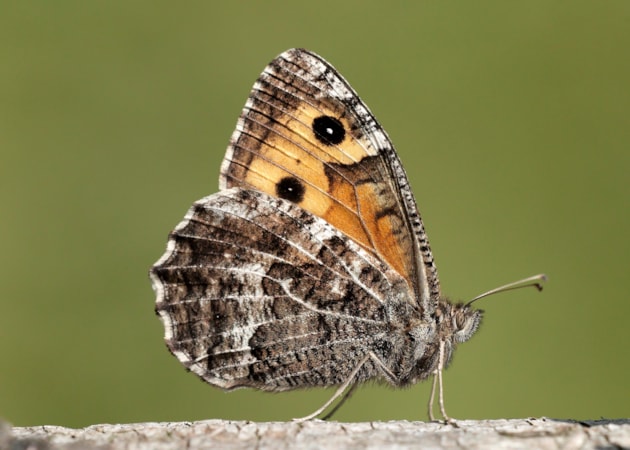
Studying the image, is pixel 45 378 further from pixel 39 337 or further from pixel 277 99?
pixel 277 99

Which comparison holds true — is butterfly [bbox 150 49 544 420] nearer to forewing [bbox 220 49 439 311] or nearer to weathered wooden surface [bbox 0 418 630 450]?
forewing [bbox 220 49 439 311]

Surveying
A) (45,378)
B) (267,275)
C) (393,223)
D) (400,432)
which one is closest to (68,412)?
(45,378)

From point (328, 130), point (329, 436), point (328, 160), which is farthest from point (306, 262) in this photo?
point (329, 436)

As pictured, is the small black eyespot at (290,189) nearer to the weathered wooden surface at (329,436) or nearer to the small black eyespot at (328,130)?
the small black eyespot at (328,130)

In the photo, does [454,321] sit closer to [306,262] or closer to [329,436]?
[306,262]

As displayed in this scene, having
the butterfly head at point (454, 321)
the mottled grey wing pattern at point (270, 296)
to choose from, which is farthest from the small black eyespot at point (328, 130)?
the butterfly head at point (454, 321)

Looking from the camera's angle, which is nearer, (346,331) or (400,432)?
(400,432)
